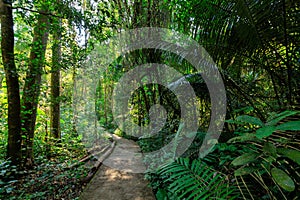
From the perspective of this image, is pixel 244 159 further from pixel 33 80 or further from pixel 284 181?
pixel 33 80

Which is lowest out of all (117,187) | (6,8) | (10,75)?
(117,187)

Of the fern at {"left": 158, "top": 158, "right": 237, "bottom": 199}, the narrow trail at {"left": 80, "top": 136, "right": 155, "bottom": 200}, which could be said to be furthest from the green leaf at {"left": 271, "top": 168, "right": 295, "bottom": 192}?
the narrow trail at {"left": 80, "top": 136, "right": 155, "bottom": 200}

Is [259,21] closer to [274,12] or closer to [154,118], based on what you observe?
[274,12]

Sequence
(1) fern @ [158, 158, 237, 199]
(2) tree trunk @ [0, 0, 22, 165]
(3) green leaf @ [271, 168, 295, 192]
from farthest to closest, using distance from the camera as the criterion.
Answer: (2) tree trunk @ [0, 0, 22, 165] → (1) fern @ [158, 158, 237, 199] → (3) green leaf @ [271, 168, 295, 192]

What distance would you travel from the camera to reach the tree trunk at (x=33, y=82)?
2.97 metres

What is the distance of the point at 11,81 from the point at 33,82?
0.53m

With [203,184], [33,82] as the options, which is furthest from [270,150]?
[33,82]

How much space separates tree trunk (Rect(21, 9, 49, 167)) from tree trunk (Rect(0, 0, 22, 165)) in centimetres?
21

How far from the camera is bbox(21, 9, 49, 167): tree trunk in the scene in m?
2.97

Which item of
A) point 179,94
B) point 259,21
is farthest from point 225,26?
point 179,94

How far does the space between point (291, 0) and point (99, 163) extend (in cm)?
446

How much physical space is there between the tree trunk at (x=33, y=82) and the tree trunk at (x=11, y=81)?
0.70 ft

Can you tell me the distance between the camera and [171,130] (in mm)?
3721

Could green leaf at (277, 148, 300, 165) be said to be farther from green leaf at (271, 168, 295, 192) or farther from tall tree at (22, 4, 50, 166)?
tall tree at (22, 4, 50, 166)
